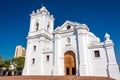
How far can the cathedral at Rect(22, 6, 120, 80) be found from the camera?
65.7ft

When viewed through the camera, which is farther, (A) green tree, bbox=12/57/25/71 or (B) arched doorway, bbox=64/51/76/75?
(A) green tree, bbox=12/57/25/71

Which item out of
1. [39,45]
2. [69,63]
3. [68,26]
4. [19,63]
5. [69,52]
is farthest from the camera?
[19,63]

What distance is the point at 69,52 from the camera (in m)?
23.9

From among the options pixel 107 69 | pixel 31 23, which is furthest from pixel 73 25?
pixel 31 23

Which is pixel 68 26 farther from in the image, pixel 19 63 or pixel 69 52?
pixel 19 63

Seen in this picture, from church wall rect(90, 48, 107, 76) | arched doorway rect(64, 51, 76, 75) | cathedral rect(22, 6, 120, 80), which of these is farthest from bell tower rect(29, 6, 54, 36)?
church wall rect(90, 48, 107, 76)

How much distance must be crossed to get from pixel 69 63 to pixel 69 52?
7.38ft

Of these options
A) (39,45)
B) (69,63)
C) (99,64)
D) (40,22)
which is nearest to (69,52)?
(69,63)

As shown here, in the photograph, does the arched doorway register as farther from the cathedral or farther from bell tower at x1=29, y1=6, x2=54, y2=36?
bell tower at x1=29, y1=6, x2=54, y2=36

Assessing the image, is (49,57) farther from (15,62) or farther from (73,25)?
(15,62)

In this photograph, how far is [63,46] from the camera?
2470 centimetres

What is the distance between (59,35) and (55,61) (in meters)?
5.79

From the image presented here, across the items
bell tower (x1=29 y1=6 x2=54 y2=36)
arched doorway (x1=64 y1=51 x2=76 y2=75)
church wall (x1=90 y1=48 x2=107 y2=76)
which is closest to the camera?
church wall (x1=90 y1=48 x2=107 y2=76)

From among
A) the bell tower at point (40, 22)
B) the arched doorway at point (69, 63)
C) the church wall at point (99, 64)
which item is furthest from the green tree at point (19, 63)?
the church wall at point (99, 64)
